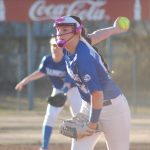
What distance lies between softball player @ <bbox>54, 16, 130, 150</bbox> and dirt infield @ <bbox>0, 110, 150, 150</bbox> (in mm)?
3921

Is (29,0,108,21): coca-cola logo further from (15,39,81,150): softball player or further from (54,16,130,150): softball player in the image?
(54,16,130,150): softball player

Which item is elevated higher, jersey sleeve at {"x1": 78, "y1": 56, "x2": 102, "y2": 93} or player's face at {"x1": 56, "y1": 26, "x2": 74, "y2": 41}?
player's face at {"x1": 56, "y1": 26, "x2": 74, "y2": 41}

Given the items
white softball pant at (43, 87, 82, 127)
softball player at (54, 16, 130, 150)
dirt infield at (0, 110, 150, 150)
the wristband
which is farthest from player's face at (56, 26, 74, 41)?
dirt infield at (0, 110, 150, 150)

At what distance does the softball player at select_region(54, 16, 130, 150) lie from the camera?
21.1 ft

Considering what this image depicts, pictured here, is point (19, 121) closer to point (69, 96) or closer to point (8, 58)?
point (69, 96)

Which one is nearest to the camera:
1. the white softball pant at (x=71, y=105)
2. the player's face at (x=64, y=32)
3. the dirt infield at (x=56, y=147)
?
the player's face at (x=64, y=32)

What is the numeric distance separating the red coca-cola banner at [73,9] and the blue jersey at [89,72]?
47.4 ft

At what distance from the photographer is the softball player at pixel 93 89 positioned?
642 cm

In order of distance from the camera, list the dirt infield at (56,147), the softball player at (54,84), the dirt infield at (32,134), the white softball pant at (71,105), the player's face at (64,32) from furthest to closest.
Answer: the dirt infield at (32,134) → the dirt infield at (56,147) → the softball player at (54,84) → the white softball pant at (71,105) → the player's face at (64,32)

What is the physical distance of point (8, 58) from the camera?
27.0 meters

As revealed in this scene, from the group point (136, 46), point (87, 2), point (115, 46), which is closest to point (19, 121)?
point (87, 2)

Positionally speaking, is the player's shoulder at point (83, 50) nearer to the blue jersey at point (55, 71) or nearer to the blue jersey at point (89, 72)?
the blue jersey at point (89, 72)

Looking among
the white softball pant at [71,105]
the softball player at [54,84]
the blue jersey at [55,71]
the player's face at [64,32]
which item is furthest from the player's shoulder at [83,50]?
the blue jersey at [55,71]

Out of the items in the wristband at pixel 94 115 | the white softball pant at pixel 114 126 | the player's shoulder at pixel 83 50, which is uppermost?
the player's shoulder at pixel 83 50
